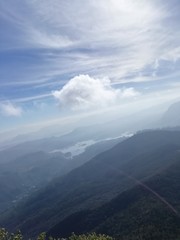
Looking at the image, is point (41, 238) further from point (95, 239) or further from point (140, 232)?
point (140, 232)

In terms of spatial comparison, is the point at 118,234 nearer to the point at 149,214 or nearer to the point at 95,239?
the point at 149,214

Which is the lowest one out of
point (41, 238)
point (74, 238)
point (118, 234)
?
point (118, 234)

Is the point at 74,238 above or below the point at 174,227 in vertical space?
above

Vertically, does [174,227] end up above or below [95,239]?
below

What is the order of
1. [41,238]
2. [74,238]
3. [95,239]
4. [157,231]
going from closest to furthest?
[41,238], [95,239], [74,238], [157,231]

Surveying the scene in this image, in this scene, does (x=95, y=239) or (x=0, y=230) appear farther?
(x=95, y=239)

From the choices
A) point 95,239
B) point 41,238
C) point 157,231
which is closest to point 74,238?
point 95,239

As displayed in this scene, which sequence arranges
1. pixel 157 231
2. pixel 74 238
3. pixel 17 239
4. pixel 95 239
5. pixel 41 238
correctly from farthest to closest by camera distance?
pixel 157 231, pixel 74 238, pixel 95 239, pixel 41 238, pixel 17 239

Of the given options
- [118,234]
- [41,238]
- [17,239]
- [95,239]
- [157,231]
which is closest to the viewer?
[17,239]

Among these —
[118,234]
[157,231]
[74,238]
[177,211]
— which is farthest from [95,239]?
[177,211]
